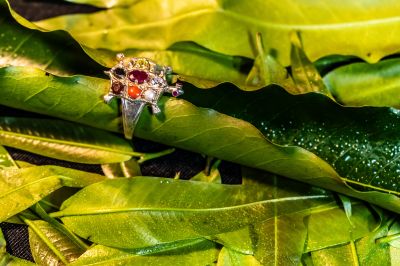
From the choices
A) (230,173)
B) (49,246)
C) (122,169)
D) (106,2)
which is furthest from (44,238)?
(106,2)

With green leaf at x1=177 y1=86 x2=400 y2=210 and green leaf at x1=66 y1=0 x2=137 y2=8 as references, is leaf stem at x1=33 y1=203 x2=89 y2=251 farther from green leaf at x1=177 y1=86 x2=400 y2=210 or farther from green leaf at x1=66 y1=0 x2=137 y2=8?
green leaf at x1=66 y1=0 x2=137 y2=8

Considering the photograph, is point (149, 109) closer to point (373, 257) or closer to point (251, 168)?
point (251, 168)

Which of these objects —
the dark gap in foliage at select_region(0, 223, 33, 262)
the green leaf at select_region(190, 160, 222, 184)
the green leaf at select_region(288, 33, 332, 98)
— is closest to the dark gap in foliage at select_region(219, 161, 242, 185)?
the green leaf at select_region(190, 160, 222, 184)

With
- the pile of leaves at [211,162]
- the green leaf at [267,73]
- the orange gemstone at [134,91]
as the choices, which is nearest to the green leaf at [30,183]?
the pile of leaves at [211,162]

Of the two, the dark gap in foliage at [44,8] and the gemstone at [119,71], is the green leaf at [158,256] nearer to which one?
the gemstone at [119,71]

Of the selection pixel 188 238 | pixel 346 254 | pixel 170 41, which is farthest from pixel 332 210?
pixel 170 41

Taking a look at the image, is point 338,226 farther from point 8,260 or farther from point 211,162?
point 8,260
